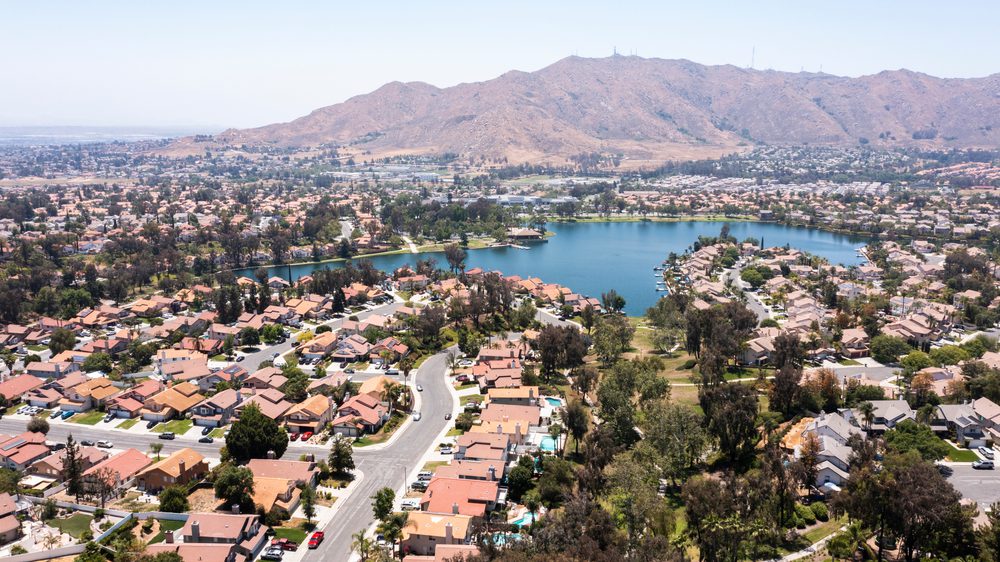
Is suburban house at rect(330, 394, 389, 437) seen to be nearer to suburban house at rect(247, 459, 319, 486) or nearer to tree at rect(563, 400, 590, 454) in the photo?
suburban house at rect(247, 459, 319, 486)

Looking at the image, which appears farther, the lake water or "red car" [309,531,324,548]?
the lake water

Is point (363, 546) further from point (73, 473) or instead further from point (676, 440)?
point (676, 440)

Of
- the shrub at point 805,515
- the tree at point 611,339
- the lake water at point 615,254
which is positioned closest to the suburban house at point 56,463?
the tree at point 611,339

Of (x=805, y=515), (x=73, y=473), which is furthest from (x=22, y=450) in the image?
(x=805, y=515)

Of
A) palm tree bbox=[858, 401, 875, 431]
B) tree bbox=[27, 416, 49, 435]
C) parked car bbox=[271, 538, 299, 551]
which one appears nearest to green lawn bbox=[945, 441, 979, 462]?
palm tree bbox=[858, 401, 875, 431]

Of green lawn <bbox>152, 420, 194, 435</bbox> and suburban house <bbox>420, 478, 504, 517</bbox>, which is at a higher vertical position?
suburban house <bbox>420, 478, 504, 517</bbox>

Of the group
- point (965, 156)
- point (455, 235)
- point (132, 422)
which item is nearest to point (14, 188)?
point (455, 235)
